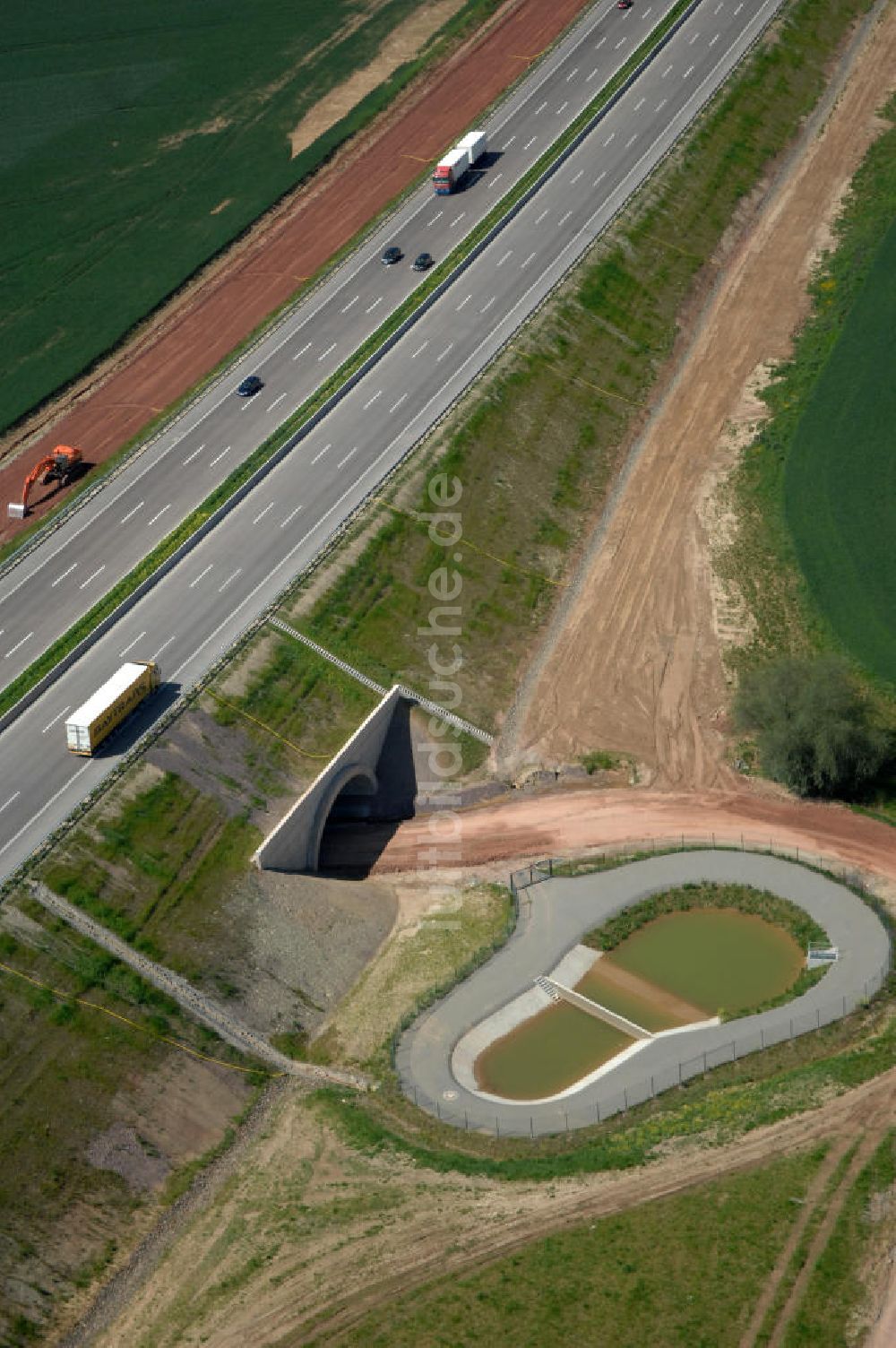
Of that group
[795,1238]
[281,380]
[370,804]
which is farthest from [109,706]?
[795,1238]

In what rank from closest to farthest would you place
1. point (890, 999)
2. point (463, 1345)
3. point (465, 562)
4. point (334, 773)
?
point (463, 1345), point (890, 999), point (334, 773), point (465, 562)

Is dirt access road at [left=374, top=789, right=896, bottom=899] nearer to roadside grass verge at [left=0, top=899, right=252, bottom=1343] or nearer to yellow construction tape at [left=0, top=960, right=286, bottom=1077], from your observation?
yellow construction tape at [left=0, top=960, right=286, bottom=1077]

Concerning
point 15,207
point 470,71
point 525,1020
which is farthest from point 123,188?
point 525,1020

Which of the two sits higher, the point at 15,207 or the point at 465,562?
the point at 15,207

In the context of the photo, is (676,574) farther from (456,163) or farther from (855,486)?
(456,163)

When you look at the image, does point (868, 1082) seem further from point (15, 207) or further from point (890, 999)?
point (15, 207)

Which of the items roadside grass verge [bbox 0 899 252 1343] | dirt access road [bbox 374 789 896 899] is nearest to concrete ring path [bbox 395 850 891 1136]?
dirt access road [bbox 374 789 896 899]
